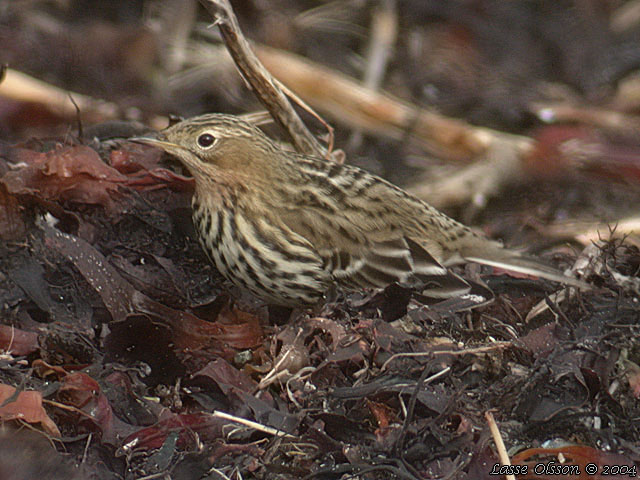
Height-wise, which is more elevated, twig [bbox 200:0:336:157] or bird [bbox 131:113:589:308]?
twig [bbox 200:0:336:157]

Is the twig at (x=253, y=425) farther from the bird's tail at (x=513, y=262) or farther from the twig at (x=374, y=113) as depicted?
the twig at (x=374, y=113)

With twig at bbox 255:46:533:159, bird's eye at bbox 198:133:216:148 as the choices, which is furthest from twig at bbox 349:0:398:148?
bird's eye at bbox 198:133:216:148

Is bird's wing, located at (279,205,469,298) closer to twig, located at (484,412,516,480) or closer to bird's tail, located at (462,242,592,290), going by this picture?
bird's tail, located at (462,242,592,290)

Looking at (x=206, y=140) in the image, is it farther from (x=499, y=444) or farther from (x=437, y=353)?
(x=499, y=444)

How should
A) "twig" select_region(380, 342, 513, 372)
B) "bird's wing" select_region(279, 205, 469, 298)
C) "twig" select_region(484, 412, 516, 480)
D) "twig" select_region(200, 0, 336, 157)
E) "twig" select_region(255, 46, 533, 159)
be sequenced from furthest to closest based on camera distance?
1. "twig" select_region(255, 46, 533, 159)
2. "twig" select_region(200, 0, 336, 157)
3. "bird's wing" select_region(279, 205, 469, 298)
4. "twig" select_region(380, 342, 513, 372)
5. "twig" select_region(484, 412, 516, 480)

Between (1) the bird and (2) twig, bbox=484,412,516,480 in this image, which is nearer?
(2) twig, bbox=484,412,516,480

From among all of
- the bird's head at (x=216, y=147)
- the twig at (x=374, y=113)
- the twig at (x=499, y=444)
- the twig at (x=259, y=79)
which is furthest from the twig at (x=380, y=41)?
the twig at (x=499, y=444)

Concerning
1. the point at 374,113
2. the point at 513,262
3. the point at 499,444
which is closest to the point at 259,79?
the point at 513,262

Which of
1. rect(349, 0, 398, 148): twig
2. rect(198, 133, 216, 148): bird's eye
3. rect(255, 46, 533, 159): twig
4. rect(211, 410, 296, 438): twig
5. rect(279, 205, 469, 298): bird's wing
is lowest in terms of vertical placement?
rect(255, 46, 533, 159): twig
